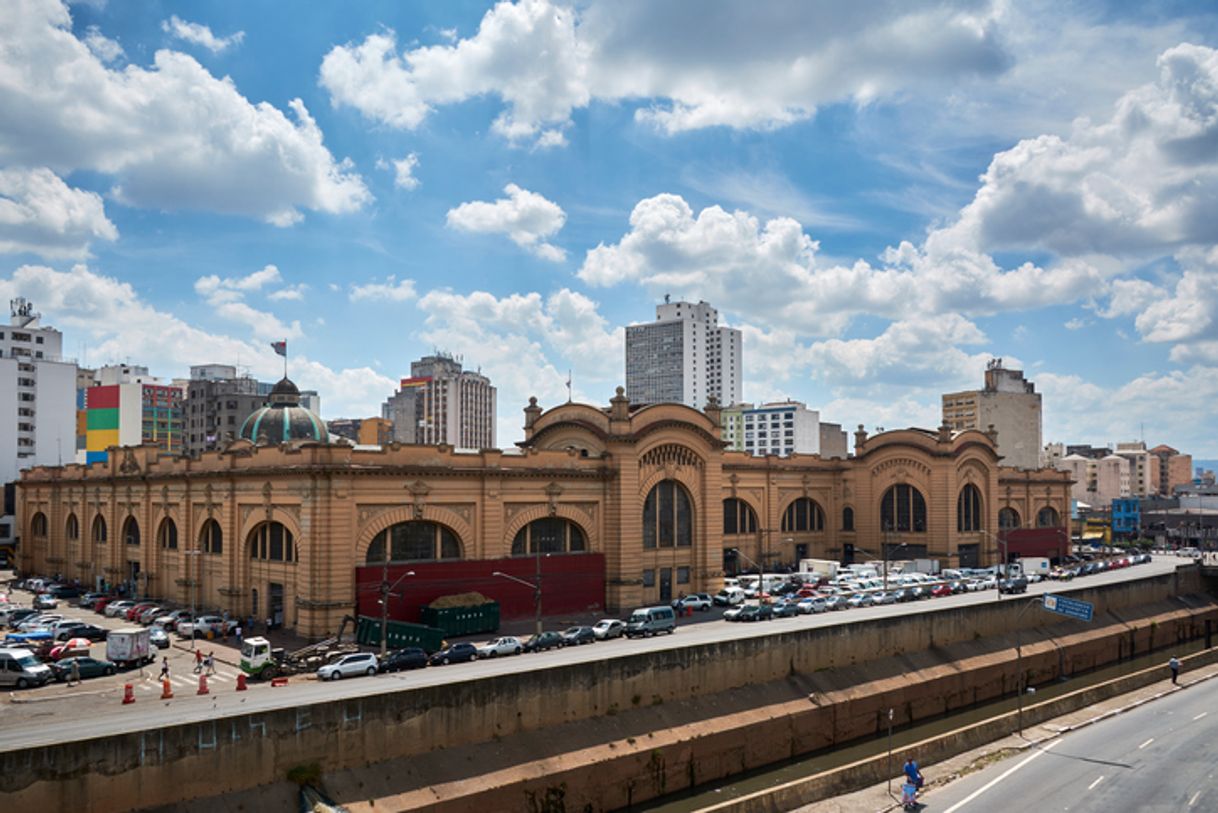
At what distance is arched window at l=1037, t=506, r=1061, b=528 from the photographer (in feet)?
397

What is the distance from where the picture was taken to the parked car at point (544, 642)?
181ft

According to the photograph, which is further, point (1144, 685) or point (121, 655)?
point (1144, 685)

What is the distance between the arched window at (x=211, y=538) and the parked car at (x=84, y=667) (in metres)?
20.6

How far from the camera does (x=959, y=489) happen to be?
10188cm

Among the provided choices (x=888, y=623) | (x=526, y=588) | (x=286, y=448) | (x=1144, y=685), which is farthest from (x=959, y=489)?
(x=286, y=448)

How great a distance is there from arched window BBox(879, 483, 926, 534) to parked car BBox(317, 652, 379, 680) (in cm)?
7025

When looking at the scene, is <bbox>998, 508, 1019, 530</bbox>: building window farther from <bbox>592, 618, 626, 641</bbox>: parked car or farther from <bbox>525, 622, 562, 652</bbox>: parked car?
<bbox>525, 622, 562, 652</bbox>: parked car

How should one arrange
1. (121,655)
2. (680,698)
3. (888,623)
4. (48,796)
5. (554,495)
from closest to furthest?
(48,796) → (680,698) → (121,655) → (888,623) → (554,495)

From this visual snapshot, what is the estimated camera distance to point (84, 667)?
4888 cm

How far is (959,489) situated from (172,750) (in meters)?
88.1

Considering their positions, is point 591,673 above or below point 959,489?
below

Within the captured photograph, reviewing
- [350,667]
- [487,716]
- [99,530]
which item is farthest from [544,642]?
[99,530]

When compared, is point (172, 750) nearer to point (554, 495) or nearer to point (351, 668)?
point (351, 668)

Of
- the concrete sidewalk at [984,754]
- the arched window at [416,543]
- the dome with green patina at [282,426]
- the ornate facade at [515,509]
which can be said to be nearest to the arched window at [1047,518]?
the ornate facade at [515,509]
